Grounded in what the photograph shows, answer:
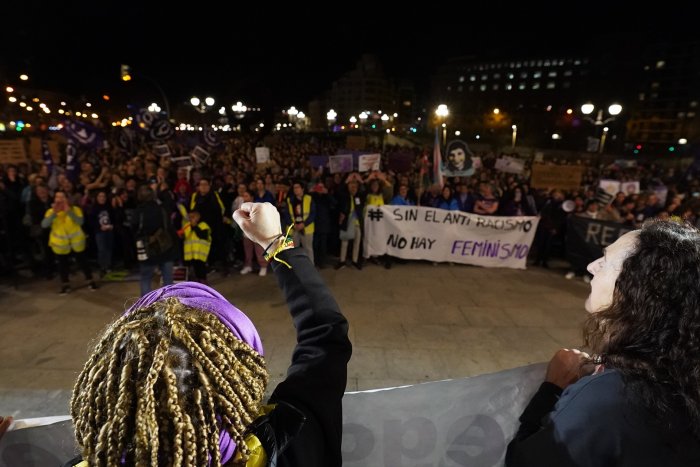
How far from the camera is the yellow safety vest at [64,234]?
627 cm

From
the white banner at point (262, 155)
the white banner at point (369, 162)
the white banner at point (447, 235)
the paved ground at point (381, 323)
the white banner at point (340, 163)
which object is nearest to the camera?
the paved ground at point (381, 323)

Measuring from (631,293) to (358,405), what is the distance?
5.02 feet

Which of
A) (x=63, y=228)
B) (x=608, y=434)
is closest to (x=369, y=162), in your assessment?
(x=63, y=228)

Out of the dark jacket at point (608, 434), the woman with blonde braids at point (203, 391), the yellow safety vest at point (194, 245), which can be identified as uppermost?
the woman with blonde braids at point (203, 391)

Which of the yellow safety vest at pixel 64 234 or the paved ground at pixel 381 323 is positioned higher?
the yellow safety vest at pixel 64 234

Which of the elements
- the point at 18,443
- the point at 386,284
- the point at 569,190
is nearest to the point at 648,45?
the point at 569,190

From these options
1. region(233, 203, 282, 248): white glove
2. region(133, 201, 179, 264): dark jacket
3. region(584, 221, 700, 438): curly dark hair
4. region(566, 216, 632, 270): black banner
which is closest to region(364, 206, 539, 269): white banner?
region(566, 216, 632, 270): black banner

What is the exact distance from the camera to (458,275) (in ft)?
26.2

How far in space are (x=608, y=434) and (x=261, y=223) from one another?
1.28 m

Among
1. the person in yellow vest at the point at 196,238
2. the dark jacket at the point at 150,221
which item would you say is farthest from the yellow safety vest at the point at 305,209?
the dark jacket at the point at 150,221

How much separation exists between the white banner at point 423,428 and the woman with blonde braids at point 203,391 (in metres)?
1.10

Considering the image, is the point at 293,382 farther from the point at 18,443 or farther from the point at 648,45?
the point at 648,45

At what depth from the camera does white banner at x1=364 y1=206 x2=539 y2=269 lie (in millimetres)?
8281

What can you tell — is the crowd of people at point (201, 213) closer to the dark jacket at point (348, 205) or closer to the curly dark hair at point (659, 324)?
the dark jacket at point (348, 205)
